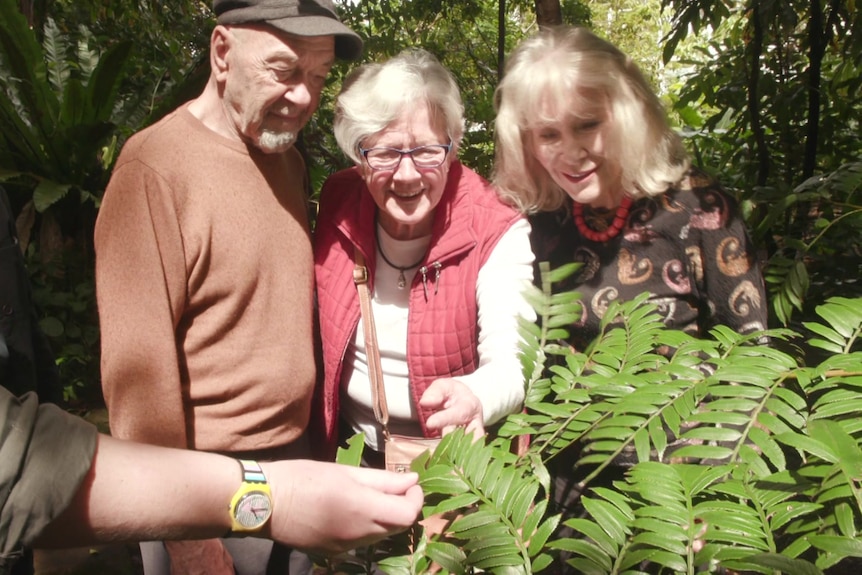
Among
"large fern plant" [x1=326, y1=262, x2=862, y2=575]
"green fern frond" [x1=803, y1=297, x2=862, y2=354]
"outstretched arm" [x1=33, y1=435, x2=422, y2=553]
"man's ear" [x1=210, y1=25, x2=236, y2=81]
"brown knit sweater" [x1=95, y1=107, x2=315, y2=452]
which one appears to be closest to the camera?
"large fern plant" [x1=326, y1=262, x2=862, y2=575]

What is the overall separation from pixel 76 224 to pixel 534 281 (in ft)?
11.3

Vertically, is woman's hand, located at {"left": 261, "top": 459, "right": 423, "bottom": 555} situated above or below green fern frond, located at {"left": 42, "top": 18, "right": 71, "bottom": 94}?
below

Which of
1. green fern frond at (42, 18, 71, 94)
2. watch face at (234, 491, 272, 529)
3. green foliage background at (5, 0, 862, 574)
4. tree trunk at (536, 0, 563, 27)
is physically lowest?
watch face at (234, 491, 272, 529)

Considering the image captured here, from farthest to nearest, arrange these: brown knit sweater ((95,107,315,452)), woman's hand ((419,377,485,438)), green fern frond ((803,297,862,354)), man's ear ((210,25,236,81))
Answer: man's ear ((210,25,236,81)), brown knit sweater ((95,107,315,452)), woman's hand ((419,377,485,438)), green fern frond ((803,297,862,354))

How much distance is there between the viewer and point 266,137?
5.37 ft

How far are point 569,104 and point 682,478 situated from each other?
3.64 ft

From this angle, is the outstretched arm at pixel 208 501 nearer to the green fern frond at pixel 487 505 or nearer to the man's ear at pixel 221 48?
the green fern frond at pixel 487 505

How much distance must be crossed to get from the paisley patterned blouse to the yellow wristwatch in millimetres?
969

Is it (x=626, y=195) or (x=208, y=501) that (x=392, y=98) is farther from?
(x=208, y=501)

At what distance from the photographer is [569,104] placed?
1.71 meters

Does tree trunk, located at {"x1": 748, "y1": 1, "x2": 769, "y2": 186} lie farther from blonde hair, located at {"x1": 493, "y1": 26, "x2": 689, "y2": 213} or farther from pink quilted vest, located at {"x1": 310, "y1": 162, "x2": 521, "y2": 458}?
pink quilted vest, located at {"x1": 310, "y1": 162, "x2": 521, "y2": 458}

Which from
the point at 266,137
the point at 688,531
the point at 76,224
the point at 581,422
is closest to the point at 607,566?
the point at 688,531

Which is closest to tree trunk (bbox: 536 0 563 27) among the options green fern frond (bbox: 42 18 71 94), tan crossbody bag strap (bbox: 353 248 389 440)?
tan crossbody bag strap (bbox: 353 248 389 440)

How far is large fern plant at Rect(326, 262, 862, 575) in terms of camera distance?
0.74m
